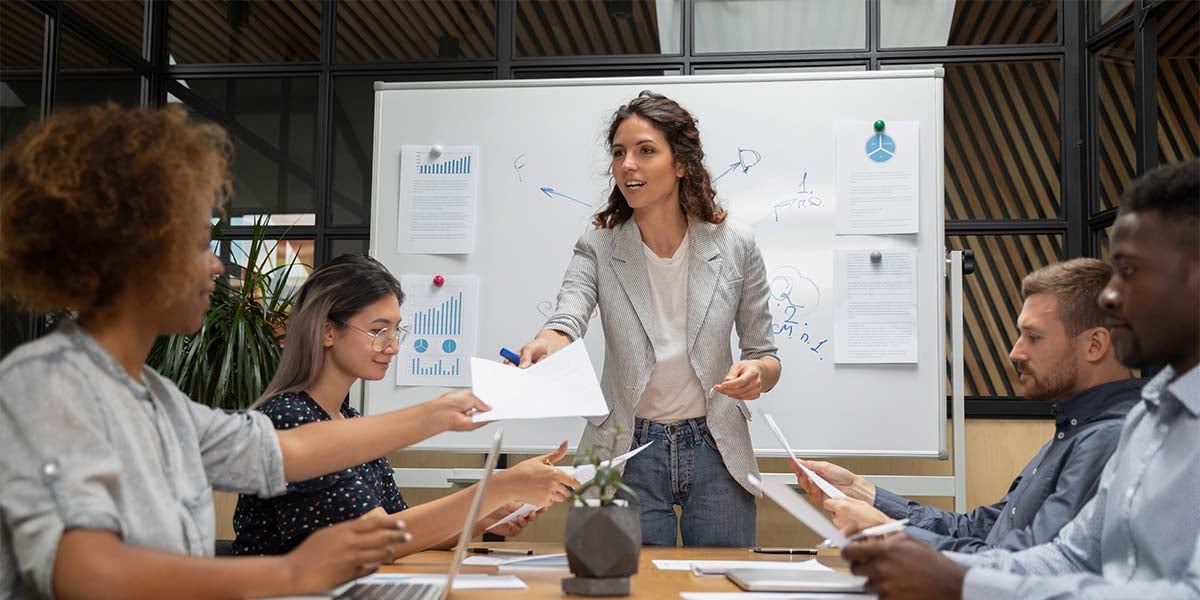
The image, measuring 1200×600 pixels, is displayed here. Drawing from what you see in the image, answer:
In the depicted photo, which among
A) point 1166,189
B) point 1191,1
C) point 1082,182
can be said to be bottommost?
point 1166,189

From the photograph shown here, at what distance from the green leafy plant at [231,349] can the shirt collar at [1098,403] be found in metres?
2.83

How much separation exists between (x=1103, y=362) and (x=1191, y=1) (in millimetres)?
2450

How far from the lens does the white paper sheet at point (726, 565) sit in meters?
1.71

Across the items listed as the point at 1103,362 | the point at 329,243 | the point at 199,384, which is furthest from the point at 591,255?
the point at 329,243

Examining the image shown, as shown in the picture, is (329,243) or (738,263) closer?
(738,263)

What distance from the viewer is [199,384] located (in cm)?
397

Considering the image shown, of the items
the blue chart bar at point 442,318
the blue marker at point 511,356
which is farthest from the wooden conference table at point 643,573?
the blue chart bar at point 442,318

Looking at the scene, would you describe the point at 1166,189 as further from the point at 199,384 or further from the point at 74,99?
the point at 74,99

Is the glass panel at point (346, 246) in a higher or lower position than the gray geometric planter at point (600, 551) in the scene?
higher

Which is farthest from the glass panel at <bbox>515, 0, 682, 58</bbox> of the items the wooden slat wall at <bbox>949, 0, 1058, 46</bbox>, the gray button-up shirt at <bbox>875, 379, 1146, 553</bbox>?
the gray button-up shirt at <bbox>875, 379, 1146, 553</bbox>

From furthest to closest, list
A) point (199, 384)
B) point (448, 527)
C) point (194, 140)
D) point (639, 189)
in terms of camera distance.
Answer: point (199, 384), point (639, 189), point (448, 527), point (194, 140)

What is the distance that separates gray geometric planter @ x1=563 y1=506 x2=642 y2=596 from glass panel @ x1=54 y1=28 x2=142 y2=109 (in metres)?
3.56

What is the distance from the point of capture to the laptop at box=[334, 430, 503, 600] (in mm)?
1339

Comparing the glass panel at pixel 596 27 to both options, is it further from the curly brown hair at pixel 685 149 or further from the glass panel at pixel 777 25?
the curly brown hair at pixel 685 149
